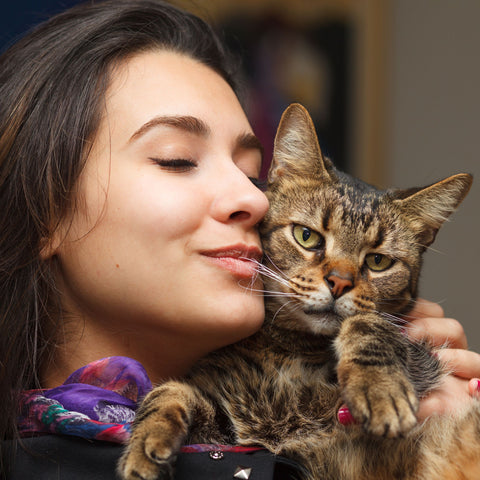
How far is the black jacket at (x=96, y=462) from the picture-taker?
941 mm

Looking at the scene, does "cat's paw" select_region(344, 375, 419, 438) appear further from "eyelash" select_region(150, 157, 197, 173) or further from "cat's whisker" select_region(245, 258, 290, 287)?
"eyelash" select_region(150, 157, 197, 173)

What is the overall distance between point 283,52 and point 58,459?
8.11 ft

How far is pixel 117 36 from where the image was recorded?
1.24 metres

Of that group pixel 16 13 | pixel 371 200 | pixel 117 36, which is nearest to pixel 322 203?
pixel 371 200

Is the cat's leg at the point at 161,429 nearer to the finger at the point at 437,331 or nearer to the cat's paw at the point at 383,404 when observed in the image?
the cat's paw at the point at 383,404

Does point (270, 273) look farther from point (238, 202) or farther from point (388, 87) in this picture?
point (388, 87)

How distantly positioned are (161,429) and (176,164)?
53cm

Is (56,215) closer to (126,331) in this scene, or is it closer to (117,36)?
(126,331)

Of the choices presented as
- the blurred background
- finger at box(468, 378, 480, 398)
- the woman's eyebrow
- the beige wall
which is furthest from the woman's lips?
the beige wall

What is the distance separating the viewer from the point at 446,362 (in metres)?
1.18

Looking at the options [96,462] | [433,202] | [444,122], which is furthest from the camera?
[444,122]

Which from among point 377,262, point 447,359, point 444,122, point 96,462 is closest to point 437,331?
point 447,359

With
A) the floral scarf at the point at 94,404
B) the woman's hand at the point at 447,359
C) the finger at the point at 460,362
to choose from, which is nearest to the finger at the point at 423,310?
the woman's hand at the point at 447,359

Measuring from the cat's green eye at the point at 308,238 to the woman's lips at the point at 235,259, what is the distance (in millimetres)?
169
